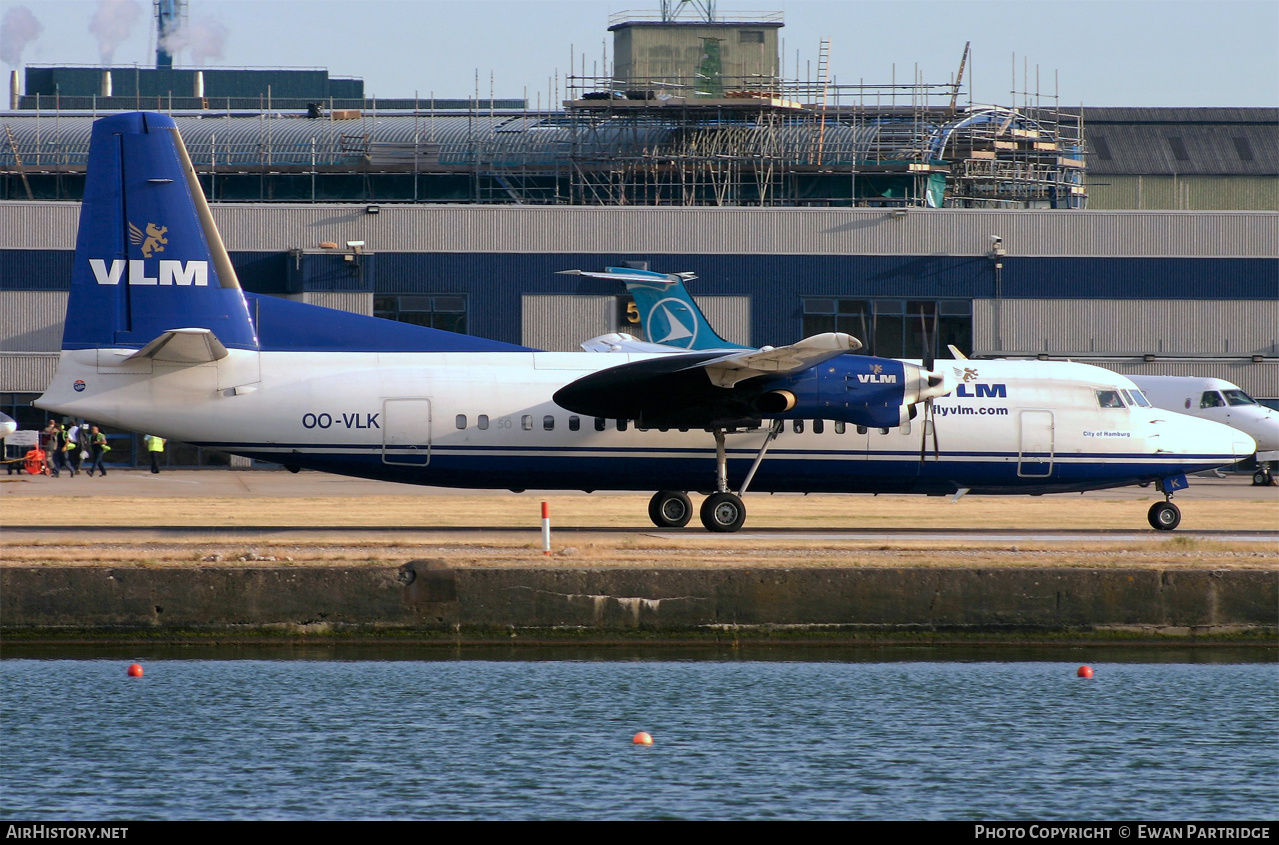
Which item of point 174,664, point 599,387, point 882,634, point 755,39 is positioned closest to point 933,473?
point 599,387

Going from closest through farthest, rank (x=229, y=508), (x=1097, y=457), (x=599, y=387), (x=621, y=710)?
1. (x=621, y=710)
2. (x=599, y=387)
3. (x=1097, y=457)
4. (x=229, y=508)

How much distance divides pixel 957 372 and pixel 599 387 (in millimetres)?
7057

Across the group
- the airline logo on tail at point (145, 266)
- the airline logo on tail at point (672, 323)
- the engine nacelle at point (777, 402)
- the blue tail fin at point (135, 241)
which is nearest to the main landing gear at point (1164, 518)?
the engine nacelle at point (777, 402)

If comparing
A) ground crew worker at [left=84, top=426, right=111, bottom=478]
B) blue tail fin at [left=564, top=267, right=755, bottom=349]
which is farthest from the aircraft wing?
ground crew worker at [left=84, top=426, right=111, bottom=478]

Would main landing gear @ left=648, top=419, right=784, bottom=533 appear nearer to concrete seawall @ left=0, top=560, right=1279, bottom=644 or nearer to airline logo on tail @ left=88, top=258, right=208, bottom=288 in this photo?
concrete seawall @ left=0, top=560, right=1279, bottom=644

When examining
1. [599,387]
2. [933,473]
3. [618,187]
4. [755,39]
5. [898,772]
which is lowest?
[898,772]

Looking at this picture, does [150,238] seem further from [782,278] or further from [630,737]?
[782,278]

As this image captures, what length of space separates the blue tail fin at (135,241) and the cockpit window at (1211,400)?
3387 cm

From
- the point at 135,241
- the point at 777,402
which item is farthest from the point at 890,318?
the point at 135,241

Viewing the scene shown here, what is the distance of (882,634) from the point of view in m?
18.0

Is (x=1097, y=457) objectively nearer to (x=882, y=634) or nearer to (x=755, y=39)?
(x=882, y=634)

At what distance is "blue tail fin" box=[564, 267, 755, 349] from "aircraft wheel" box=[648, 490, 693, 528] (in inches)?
652

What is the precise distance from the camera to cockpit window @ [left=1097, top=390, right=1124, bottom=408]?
86.6 ft

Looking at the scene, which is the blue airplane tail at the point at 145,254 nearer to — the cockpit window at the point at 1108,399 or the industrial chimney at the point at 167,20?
the cockpit window at the point at 1108,399
